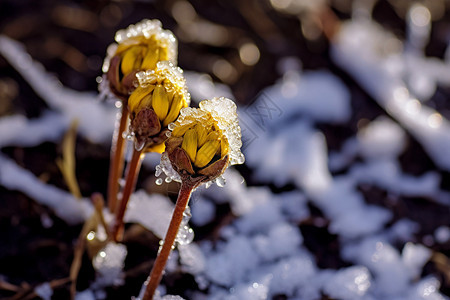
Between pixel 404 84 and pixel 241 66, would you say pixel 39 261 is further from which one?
pixel 404 84

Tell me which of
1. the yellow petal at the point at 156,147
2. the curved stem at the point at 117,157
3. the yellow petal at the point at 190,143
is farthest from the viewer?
the curved stem at the point at 117,157

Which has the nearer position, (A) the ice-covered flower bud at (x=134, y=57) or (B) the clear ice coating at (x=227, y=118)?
(B) the clear ice coating at (x=227, y=118)

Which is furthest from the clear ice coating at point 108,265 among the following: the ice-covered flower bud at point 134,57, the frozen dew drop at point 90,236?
the ice-covered flower bud at point 134,57

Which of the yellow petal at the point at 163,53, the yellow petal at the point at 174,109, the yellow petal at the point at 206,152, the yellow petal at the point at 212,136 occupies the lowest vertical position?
the yellow petal at the point at 206,152

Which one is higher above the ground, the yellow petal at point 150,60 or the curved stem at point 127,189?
the yellow petal at point 150,60

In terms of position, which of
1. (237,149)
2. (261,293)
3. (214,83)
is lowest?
(261,293)

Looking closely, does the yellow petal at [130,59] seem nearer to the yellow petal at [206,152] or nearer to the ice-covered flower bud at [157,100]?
the ice-covered flower bud at [157,100]

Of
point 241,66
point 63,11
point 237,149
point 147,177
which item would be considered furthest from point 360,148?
point 63,11
